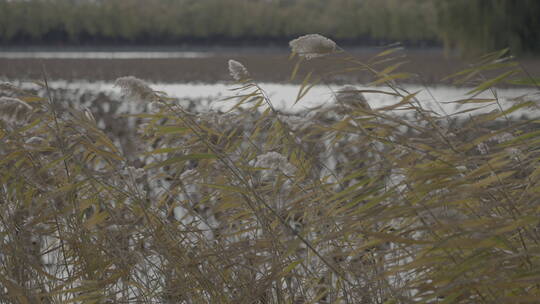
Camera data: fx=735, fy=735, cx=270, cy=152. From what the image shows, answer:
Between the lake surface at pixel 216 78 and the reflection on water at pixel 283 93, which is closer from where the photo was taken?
the reflection on water at pixel 283 93

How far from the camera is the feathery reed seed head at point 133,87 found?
4.80 ft

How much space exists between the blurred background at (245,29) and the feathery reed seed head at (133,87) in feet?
23.3

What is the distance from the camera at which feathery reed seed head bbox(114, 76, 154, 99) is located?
1.46 meters

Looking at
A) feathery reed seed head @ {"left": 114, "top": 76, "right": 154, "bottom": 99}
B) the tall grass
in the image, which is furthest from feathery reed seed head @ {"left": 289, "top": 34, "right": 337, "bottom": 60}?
feathery reed seed head @ {"left": 114, "top": 76, "right": 154, "bottom": 99}

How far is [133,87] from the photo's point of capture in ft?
4.86

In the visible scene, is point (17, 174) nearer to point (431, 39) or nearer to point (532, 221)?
point (532, 221)

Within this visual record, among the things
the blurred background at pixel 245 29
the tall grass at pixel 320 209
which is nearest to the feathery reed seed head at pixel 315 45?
the tall grass at pixel 320 209

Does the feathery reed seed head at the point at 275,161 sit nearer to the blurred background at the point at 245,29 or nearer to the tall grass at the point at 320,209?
the tall grass at the point at 320,209

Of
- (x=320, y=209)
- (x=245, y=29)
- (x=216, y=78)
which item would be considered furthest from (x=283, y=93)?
(x=245, y=29)

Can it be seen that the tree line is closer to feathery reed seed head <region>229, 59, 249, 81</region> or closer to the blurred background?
the blurred background

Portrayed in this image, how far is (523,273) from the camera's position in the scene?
4.03 feet

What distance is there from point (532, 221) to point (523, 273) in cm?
10

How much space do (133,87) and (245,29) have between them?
14.0 meters

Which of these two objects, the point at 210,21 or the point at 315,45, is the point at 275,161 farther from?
the point at 210,21
